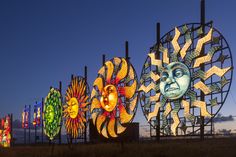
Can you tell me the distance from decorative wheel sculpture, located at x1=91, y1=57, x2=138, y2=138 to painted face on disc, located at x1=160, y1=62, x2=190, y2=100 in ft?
5.12

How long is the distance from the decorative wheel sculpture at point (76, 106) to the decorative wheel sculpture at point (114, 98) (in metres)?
5.89

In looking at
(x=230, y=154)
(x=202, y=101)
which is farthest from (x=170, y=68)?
(x=230, y=154)

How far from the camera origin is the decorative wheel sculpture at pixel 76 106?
101ft

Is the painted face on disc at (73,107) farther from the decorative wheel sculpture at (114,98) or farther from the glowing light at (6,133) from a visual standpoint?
the glowing light at (6,133)

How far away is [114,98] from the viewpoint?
74.2ft

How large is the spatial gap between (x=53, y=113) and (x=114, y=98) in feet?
30.6

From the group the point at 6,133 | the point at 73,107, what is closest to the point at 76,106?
the point at 73,107

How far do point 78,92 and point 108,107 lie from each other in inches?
333

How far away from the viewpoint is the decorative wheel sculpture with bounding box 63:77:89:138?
30.8 m

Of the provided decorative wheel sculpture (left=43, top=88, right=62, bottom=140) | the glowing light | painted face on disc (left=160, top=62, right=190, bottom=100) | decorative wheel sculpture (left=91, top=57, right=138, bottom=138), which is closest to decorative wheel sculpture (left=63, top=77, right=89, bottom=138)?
decorative wheel sculpture (left=43, top=88, right=62, bottom=140)

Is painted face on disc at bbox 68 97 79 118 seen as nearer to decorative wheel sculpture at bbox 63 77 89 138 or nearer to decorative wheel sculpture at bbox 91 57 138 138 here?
decorative wheel sculpture at bbox 63 77 89 138

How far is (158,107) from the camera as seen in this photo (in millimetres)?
22375

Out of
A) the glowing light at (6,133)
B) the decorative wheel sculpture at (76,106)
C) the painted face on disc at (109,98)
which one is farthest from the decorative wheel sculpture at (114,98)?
the glowing light at (6,133)

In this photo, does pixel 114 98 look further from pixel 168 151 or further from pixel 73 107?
pixel 73 107
